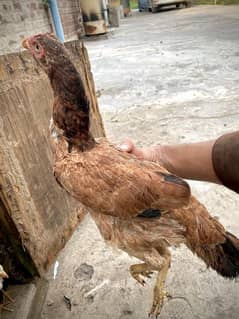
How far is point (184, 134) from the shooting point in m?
3.81

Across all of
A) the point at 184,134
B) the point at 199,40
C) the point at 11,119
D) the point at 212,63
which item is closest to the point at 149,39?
the point at 199,40

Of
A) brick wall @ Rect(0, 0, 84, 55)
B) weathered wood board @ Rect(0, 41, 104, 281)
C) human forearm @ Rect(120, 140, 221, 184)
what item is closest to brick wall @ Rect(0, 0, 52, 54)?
brick wall @ Rect(0, 0, 84, 55)

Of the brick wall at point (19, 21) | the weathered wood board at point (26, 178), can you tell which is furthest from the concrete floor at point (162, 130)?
the brick wall at point (19, 21)

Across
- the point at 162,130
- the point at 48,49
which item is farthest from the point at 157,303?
the point at 162,130

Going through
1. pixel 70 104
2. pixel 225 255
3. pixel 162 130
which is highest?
pixel 70 104

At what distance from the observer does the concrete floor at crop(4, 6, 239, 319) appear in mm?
1942

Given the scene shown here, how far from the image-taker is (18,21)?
226 inches

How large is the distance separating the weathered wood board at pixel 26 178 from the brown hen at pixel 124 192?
0.32m

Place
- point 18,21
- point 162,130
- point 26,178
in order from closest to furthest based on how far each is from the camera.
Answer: point 26,178 < point 162,130 < point 18,21

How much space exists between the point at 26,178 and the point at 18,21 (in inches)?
192

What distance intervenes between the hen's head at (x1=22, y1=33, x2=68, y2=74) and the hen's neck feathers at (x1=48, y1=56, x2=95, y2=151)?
0.05 ft

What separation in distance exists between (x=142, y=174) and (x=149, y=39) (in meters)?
10.6

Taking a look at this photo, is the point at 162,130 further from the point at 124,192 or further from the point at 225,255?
Result: the point at 124,192

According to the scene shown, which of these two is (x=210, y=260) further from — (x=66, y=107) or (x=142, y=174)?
(x=66, y=107)
